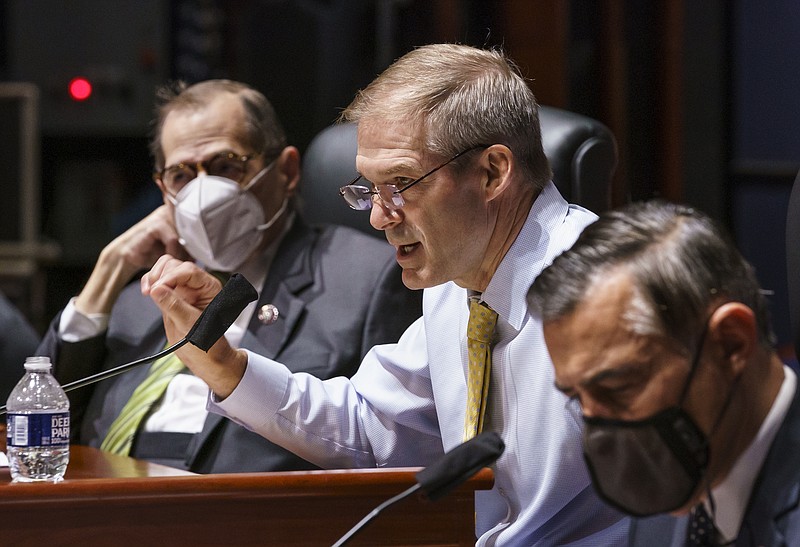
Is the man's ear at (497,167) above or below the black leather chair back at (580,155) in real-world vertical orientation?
above

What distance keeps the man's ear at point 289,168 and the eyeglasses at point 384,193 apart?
0.68 meters

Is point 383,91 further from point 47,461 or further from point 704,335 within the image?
point 704,335

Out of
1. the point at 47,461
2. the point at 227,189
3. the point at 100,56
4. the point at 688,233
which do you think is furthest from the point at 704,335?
the point at 100,56

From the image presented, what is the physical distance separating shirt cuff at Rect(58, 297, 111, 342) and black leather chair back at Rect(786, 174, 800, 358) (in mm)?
1573

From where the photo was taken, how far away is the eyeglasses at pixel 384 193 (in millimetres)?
1758

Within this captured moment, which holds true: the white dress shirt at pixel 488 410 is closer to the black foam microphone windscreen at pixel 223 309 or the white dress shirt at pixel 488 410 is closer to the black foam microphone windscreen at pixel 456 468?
the black foam microphone windscreen at pixel 223 309

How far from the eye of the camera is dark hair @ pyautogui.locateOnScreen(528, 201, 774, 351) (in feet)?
3.51

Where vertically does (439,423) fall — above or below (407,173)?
below

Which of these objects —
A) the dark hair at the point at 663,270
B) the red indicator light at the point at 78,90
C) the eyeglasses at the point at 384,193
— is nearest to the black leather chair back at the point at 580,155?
the eyeglasses at the point at 384,193

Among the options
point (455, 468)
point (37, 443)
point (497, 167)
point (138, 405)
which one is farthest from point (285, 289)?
point (455, 468)

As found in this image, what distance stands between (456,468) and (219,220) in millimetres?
1358

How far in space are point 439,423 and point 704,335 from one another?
84cm

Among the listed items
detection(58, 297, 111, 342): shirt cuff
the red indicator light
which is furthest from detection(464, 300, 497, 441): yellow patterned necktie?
the red indicator light

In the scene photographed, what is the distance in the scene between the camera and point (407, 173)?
1.76 metres
